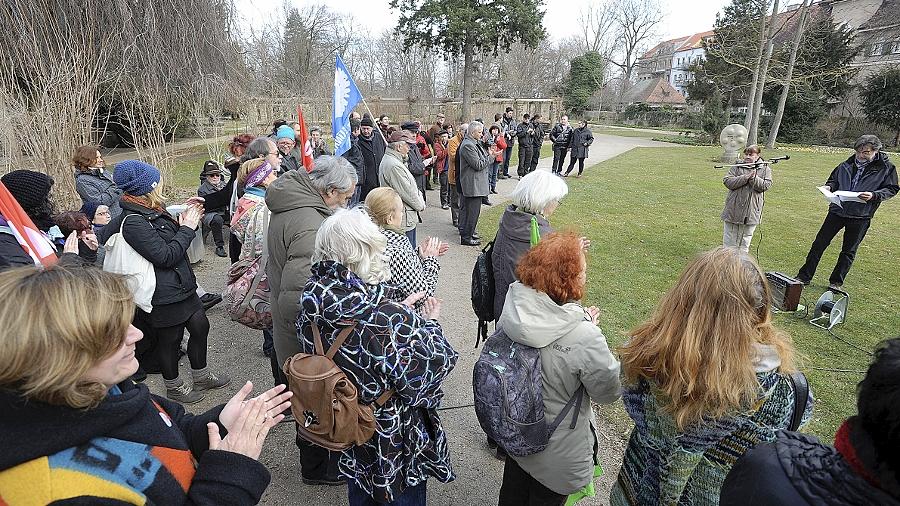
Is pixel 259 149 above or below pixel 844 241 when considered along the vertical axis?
above

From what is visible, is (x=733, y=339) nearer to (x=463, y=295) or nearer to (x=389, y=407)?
(x=389, y=407)

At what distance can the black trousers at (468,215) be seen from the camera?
795cm

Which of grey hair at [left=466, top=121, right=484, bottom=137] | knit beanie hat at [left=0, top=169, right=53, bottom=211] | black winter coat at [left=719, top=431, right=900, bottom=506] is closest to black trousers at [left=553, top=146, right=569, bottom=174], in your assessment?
grey hair at [left=466, top=121, right=484, bottom=137]

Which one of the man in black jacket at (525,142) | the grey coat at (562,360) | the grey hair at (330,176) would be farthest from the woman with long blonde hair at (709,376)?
the man in black jacket at (525,142)

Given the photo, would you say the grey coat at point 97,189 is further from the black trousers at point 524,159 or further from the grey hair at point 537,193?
the black trousers at point 524,159

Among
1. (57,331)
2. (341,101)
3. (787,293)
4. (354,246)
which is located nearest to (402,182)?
(341,101)

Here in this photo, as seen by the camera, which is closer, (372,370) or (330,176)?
(372,370)

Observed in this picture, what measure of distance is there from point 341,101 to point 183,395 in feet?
13.6

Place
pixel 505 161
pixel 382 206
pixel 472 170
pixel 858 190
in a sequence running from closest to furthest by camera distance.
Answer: pixel 382 206, pixel 858 190, pixel 472 170, pixel 505 161

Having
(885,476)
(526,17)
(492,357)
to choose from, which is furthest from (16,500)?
(526,17)

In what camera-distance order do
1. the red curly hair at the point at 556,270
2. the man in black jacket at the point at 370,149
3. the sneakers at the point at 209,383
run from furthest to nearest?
the man in black jacket at the point at 370,149 → the sneakers at the point at 209,383 → the red curly hair at the point at 556,270

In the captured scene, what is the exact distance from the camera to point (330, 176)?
10.0 feet

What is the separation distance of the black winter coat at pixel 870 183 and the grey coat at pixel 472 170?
467 centimetres

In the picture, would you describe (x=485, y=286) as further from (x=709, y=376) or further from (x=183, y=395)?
(x=183, y=395)
